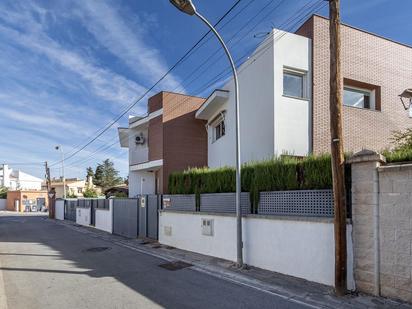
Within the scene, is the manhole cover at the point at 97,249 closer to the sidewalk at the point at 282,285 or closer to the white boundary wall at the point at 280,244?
the sidewalk at the point at 282,285

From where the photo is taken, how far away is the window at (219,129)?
56.4 feet

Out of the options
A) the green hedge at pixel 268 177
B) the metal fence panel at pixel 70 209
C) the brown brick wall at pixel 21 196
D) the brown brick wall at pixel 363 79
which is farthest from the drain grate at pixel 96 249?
the brown brick wall at pixel 21 196

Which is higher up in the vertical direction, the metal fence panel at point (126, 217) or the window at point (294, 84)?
the window at point (294, 84)

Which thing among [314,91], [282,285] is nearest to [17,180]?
[314,91]

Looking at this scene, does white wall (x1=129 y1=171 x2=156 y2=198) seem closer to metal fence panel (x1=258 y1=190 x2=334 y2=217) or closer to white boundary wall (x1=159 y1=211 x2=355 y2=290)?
white boundary wall (x1=159 y1=211 x2=355 y2=290)

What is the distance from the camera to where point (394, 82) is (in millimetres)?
13570

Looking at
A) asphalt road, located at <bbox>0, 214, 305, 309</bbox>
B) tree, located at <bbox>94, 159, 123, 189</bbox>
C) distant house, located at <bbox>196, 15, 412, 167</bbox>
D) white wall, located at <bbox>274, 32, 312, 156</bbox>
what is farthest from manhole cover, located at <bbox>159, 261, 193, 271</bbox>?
tree, located at <bbox>94, 159, 123, 189</bbox>

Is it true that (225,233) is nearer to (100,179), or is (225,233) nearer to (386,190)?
(386,190)

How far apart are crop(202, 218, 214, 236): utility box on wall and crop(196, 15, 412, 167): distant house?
3035mm

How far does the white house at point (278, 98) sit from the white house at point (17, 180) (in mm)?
84045

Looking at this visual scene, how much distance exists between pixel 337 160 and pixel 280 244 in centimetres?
268

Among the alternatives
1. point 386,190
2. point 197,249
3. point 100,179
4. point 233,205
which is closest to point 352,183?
point 386,190

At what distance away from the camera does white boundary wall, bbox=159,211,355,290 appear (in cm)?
705

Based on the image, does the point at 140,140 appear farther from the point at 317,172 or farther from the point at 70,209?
the point at 317,172
